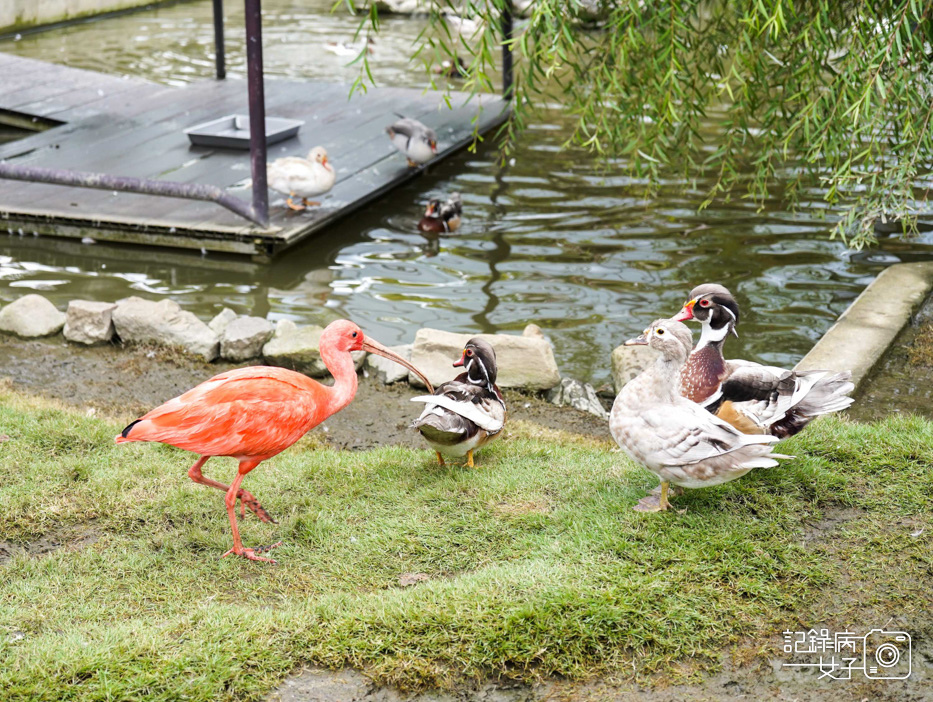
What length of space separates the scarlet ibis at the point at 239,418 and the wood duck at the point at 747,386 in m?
2.04

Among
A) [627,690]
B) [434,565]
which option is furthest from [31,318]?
[627,690]

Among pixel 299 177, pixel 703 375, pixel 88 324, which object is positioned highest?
pixel 299 177

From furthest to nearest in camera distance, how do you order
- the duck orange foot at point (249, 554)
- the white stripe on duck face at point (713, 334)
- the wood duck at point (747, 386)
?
1. the white stripe on duck face at point (713, 334)
2. the wood duck at point (747, 386)
3. the duck orange foot at point (249, 554)

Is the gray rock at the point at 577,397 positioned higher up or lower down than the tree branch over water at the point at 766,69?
lower down

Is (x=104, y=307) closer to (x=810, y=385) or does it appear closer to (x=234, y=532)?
(x=234, y=532)

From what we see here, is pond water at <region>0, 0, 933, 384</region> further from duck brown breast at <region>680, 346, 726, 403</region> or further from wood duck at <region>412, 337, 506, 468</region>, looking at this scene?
duck brown breast at <region>680, 346, 726, 403</region>

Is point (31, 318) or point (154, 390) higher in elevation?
point (31, 318)

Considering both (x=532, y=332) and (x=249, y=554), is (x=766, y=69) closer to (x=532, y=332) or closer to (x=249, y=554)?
(x=532, y=332)

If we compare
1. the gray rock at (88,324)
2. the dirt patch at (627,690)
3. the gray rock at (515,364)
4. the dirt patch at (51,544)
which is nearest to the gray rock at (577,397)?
the gray rock at (515,364)

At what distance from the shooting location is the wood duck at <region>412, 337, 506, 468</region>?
521 centimetres

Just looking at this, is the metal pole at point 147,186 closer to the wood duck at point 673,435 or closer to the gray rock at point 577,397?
the gray rock at point 577,397

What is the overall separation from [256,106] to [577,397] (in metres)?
4.48

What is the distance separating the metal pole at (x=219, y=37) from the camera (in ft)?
48.3

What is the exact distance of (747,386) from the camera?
4977mm
